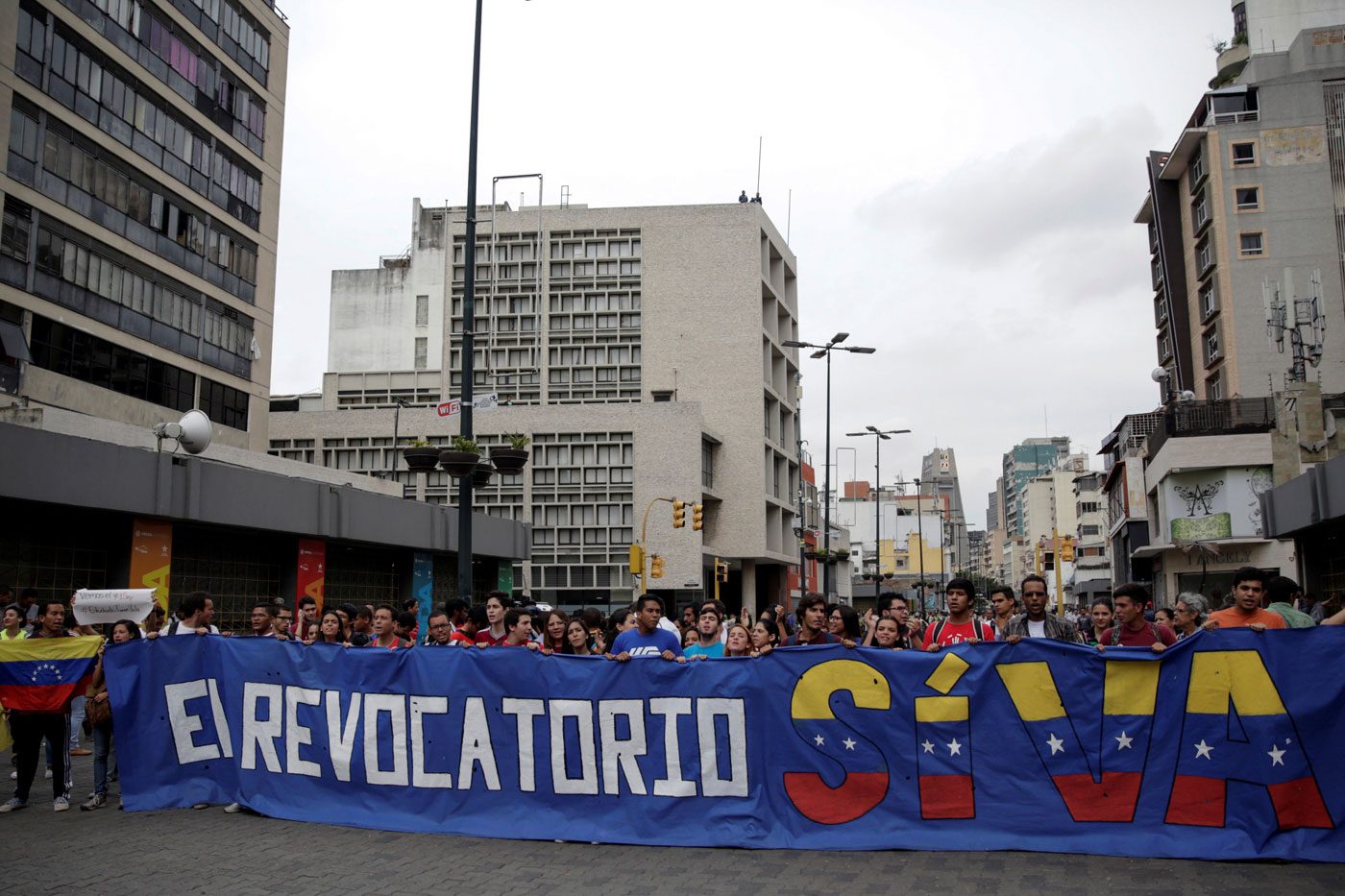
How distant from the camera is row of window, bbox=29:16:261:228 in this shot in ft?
92.6

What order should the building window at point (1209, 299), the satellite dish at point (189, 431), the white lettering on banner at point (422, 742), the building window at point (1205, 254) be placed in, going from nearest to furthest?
1. the white lettering on banner at point (422, 742)
2. the satellite dish at point (189, 431)
3. the building window at point (1205, 254)
4. the building window at point (1209, 299)

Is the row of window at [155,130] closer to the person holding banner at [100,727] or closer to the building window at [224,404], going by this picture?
the building window at [224,404]

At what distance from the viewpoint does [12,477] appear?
61.4 ft

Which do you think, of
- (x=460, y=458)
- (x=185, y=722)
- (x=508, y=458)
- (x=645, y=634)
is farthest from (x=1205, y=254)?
(x=185, y=722)

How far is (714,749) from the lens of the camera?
27.5 ft

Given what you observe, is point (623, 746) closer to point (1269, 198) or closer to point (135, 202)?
point (135, 202)

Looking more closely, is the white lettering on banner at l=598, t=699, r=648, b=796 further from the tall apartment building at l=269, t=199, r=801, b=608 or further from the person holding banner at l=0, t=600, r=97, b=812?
the tall apartment building at l=269, t=199, r=801, b=608

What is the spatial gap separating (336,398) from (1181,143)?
46.3m

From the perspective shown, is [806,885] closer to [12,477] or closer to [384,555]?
[12,477]

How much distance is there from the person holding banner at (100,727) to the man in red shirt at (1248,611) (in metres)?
9.18

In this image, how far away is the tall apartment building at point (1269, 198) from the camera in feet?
170

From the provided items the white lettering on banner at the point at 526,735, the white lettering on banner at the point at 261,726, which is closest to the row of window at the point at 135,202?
the white lettering on banner at the point at 261,726

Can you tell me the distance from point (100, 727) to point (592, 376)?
53404 millimetres

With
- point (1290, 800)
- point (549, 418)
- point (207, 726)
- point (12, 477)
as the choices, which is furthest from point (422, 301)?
point (1290, 800)
